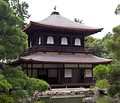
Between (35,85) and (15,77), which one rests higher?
(15,77)

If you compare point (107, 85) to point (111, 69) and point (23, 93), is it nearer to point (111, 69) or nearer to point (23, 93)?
point (111, 69)

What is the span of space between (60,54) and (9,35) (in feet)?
52.6

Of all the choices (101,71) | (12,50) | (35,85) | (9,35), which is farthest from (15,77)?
(101,71)

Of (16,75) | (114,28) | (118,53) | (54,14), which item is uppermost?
(54,14)

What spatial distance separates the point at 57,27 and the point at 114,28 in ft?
56.3

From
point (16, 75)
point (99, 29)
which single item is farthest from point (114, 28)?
point (99, 29)

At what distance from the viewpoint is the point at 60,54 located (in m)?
27.2

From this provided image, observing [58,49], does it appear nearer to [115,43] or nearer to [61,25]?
[61,25]

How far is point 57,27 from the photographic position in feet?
87.4

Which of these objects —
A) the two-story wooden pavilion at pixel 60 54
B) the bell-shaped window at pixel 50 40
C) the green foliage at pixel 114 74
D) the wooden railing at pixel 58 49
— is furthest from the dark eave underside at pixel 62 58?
the green foliage at pixel 114 74

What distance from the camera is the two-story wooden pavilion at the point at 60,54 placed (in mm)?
25773

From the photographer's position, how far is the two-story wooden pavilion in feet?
84.6

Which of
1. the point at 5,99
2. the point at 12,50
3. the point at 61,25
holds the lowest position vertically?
the point at 5,99

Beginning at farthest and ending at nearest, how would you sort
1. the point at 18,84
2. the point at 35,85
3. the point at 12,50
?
the point at 35,85, the point at 12,50, the point at 18,84
